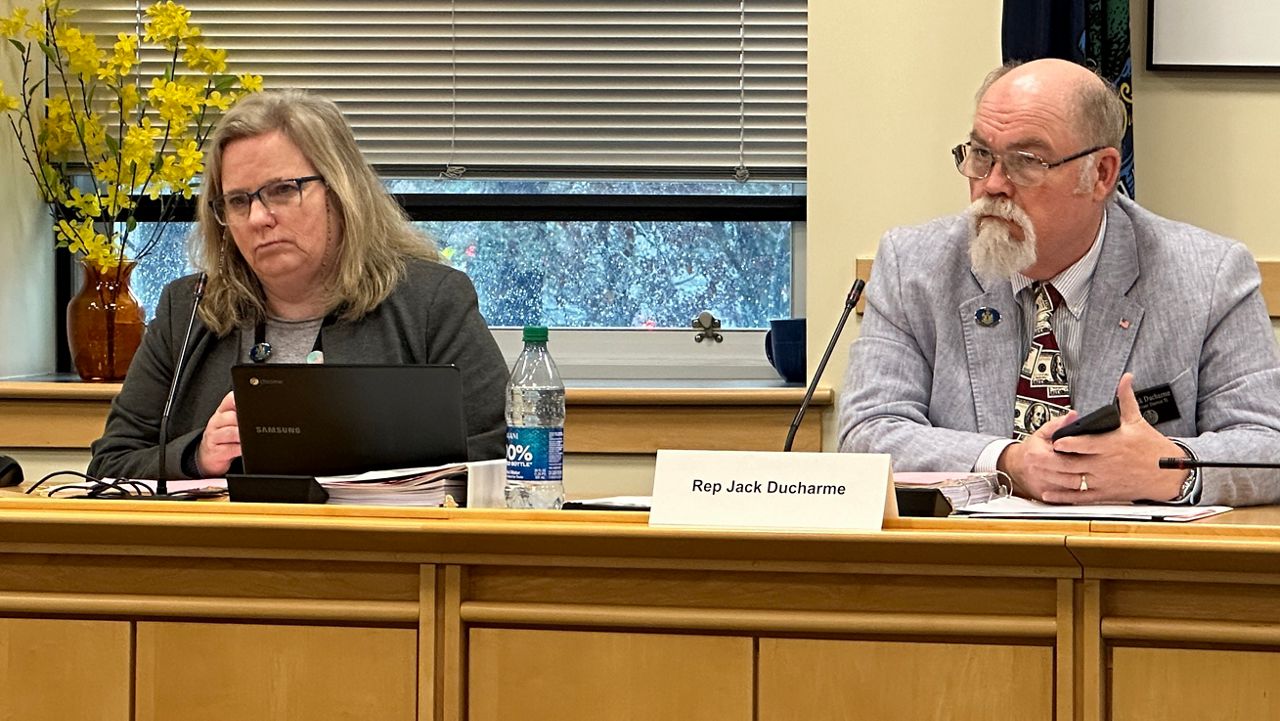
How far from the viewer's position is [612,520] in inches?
59.9

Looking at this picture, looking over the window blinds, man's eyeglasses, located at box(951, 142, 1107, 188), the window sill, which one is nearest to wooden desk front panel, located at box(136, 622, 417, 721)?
man's eyeglasses, located at box(951, 142, 1107, 188)

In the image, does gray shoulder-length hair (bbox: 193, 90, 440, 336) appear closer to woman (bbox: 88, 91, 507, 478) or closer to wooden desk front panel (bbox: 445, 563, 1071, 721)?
woman (bbox: 88, 91, 507, 478)

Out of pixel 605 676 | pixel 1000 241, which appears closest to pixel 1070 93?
pixel 1000 241

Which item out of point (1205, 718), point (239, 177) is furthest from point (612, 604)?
point (239, 177)

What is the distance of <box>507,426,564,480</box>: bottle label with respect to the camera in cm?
170

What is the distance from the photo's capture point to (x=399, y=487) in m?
1.73

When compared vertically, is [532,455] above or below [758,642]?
above

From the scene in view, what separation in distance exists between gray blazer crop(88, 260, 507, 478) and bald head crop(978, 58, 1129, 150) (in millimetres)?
943

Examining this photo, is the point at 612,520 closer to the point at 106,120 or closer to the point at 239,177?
the point at 239,177

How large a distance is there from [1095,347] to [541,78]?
1.64m

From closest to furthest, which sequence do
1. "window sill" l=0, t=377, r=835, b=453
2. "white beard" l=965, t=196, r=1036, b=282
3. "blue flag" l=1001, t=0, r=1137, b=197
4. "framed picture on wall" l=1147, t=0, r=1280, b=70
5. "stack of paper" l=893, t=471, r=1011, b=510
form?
"stack of paper" l=893, t=471, r=1011, b=510 < "white beard" l=965, t=196, r=1036, b=282 < "blue flag" l=1001, t=0, r=1137, b=197 < "framed picture on wall" l=1147, t=0, r=1280, b=70 < "window sill" l=0, t=377, r=835, b=453

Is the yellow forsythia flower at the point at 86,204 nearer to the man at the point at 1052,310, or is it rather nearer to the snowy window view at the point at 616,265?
the snowy window view at the point at 616,265

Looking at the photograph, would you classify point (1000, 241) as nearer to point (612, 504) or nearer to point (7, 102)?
point (612, 504)

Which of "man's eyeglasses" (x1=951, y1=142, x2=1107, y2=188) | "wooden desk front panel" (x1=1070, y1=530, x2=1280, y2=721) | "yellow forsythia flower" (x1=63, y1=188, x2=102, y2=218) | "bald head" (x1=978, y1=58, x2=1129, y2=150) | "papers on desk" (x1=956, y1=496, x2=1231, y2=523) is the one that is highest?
"bald head" (x1=978, y1=58, x2=1129, y2=150)
